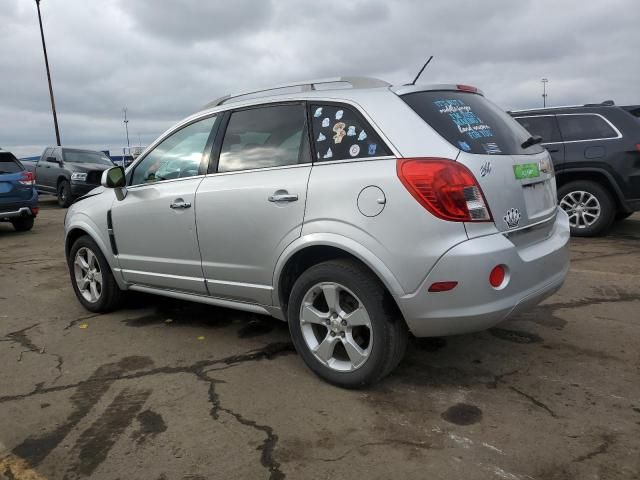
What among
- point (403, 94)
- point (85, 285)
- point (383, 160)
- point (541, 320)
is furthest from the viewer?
point (85, 285)

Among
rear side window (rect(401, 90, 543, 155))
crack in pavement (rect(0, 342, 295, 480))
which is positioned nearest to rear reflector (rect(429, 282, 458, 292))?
rear side window (rect(401, 90, 543, 155))

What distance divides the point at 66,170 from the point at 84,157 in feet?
3.31

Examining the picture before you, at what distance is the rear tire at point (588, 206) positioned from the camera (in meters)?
7.49

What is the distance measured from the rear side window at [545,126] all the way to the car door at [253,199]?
5439 mm

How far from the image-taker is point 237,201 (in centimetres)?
352

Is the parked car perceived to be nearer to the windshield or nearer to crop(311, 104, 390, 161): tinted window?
the windshield

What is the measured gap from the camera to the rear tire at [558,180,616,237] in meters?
7.49

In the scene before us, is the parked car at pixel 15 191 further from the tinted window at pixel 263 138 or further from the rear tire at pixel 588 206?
the rear tire at pixel 588 206

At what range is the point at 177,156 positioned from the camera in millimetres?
4160

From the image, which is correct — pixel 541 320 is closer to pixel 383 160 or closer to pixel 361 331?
pixel 361 331

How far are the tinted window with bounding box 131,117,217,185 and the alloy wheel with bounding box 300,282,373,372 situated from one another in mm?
1333

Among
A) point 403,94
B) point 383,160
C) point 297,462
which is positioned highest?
point 403,94

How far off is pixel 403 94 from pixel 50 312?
380 cm

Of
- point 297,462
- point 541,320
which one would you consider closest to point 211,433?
point 297,462
